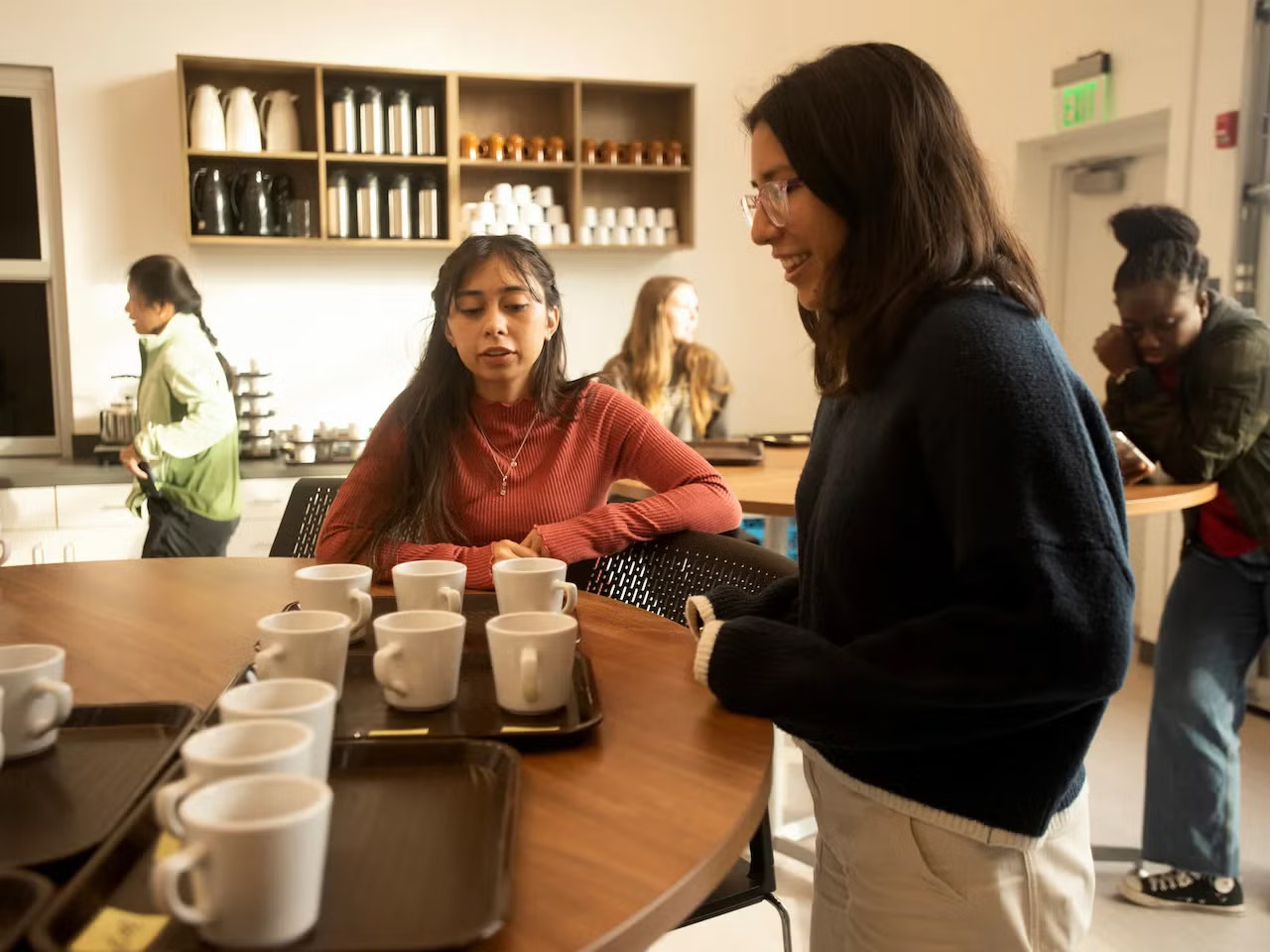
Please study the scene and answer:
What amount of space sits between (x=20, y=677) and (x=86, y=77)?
394cm

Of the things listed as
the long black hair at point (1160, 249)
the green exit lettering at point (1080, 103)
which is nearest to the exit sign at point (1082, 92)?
the green exit lettering at point (1080, 103)

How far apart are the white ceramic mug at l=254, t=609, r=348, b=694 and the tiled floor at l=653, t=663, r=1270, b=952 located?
1.37 meters

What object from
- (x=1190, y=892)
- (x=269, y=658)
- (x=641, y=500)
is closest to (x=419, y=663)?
(x=269, y=658)

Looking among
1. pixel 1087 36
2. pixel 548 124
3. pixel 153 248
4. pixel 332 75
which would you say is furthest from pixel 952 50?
pixel 153 248

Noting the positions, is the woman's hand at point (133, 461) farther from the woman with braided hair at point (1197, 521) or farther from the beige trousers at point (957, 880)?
the beige trousers at point (957, 880)

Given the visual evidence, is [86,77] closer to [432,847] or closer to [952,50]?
[952,50]

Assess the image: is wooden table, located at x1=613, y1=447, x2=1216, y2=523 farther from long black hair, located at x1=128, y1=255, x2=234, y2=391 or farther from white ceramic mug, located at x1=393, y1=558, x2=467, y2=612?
long black hair, located at x1=128, y1=255, x2=234, y2=391

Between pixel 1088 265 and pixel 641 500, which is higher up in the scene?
pixel 1088 265

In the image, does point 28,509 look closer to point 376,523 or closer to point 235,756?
point 376,523

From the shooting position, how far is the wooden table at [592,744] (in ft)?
2.32

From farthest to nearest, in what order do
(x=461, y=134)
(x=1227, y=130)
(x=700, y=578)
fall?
(x=461, y=134) → (x=1227, y=130) → (x=700, y=578)

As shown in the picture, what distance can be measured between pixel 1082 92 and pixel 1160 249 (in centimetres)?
210

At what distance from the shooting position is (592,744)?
95cm

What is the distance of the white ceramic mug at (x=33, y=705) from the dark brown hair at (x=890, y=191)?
709 millimetres
